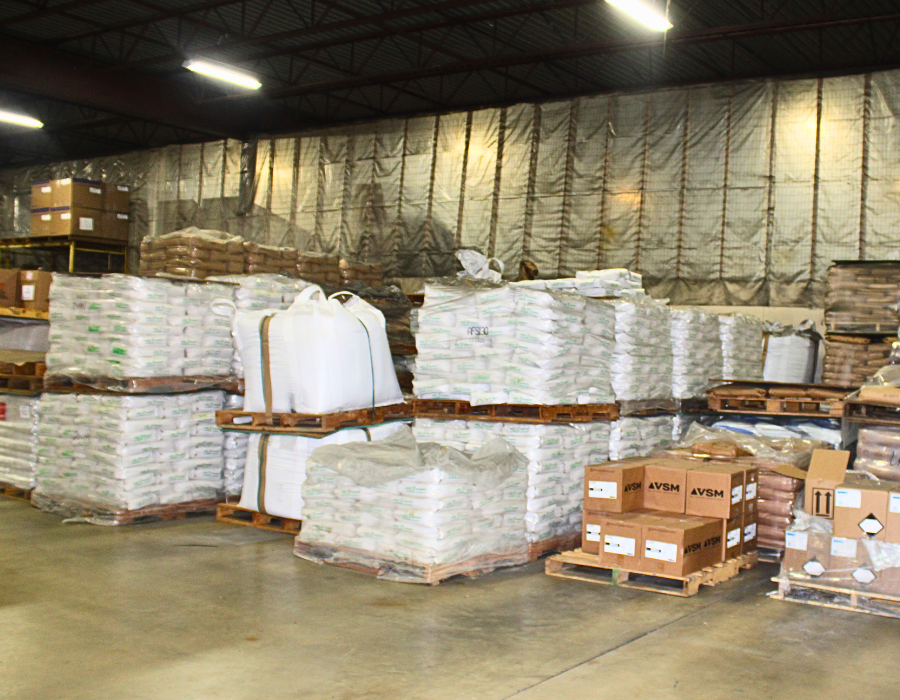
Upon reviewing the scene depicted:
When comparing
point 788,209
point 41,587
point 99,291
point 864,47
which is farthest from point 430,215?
Result: point 41,587

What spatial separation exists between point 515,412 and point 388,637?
2.41 meters

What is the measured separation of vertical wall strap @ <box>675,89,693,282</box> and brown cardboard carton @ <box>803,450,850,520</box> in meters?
7.66

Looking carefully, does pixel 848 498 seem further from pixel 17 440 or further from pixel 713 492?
pixel 17 440

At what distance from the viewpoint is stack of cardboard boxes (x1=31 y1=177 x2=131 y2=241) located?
1450cm

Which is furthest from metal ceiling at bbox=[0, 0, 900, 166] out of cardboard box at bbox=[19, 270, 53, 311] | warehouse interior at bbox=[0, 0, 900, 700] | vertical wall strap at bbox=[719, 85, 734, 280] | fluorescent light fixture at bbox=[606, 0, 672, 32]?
cardboard box at bbox=[19, 270, 53, 311]

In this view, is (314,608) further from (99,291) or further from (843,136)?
(843,136)

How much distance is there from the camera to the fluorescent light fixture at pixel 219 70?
1285 centimetres

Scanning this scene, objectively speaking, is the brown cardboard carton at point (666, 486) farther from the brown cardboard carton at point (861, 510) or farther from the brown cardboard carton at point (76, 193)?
the brown cardboard carton at point (76, 193)

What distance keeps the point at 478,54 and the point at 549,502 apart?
407 inches

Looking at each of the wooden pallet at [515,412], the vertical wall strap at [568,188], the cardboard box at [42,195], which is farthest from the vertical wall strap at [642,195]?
the cardboard box at [42,195]

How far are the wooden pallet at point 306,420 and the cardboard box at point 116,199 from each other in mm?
9206

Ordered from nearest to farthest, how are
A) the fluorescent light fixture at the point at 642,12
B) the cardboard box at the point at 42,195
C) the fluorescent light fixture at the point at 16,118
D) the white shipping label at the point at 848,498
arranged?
1. the white shipping label at the point at 848,498
2. the fluorescent light fixture at the point at 642,12
3. the cardboard box at the point at 42,195
4. the fluorescent light fixture at the point at 16,118

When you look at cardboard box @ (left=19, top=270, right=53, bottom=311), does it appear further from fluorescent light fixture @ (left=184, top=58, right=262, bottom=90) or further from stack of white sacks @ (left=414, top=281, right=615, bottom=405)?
stack of white sacks @ (left=414, top=281, right=615, bottom=405)

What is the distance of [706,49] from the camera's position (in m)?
13.8
